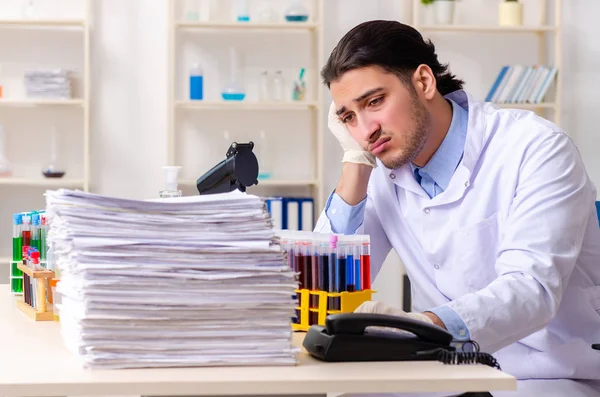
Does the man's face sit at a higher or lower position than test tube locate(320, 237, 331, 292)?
higher

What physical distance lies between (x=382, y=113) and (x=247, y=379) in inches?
34.9

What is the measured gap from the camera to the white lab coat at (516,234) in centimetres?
134

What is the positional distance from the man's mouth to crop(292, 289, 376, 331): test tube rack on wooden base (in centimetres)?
49

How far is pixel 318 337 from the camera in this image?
1.02m

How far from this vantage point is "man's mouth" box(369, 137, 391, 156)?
1.67 metres

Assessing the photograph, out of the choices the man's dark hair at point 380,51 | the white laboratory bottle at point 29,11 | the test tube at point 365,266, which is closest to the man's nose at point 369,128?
the man's dark hair at point 380,51

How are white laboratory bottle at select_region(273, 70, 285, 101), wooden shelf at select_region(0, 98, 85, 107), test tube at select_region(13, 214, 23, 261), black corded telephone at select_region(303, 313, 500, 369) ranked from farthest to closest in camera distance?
1. white laboratory bottle at select_region(273, 70, 285, 101)
2. wooden shelf at select_region(0, 98, 85, 107)
3. test tube at select_region(13, 214, 23, 261)
4. black corded telephone at select_region(303, 313, 500, 369)

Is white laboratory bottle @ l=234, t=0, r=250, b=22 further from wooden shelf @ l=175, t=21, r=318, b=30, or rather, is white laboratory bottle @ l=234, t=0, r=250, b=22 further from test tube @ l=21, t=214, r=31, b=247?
test tube @ l=21, t=214, r=31, b=247

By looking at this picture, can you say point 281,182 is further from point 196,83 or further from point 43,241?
point 43,241

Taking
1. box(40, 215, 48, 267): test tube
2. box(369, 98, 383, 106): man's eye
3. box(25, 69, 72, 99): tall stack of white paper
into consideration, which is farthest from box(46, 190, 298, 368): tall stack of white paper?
Result: box(25, 69, 72, 99): tall stack of white paper

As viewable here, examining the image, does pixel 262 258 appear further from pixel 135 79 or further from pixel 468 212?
pixel 135 79

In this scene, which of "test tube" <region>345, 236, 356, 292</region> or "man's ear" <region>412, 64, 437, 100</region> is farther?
"man's ear" <region>412, 64, 437, 100</region>

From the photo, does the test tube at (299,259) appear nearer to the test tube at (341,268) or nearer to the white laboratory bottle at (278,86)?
the test tube at (341,268)

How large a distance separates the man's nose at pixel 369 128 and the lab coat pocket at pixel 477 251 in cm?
25
